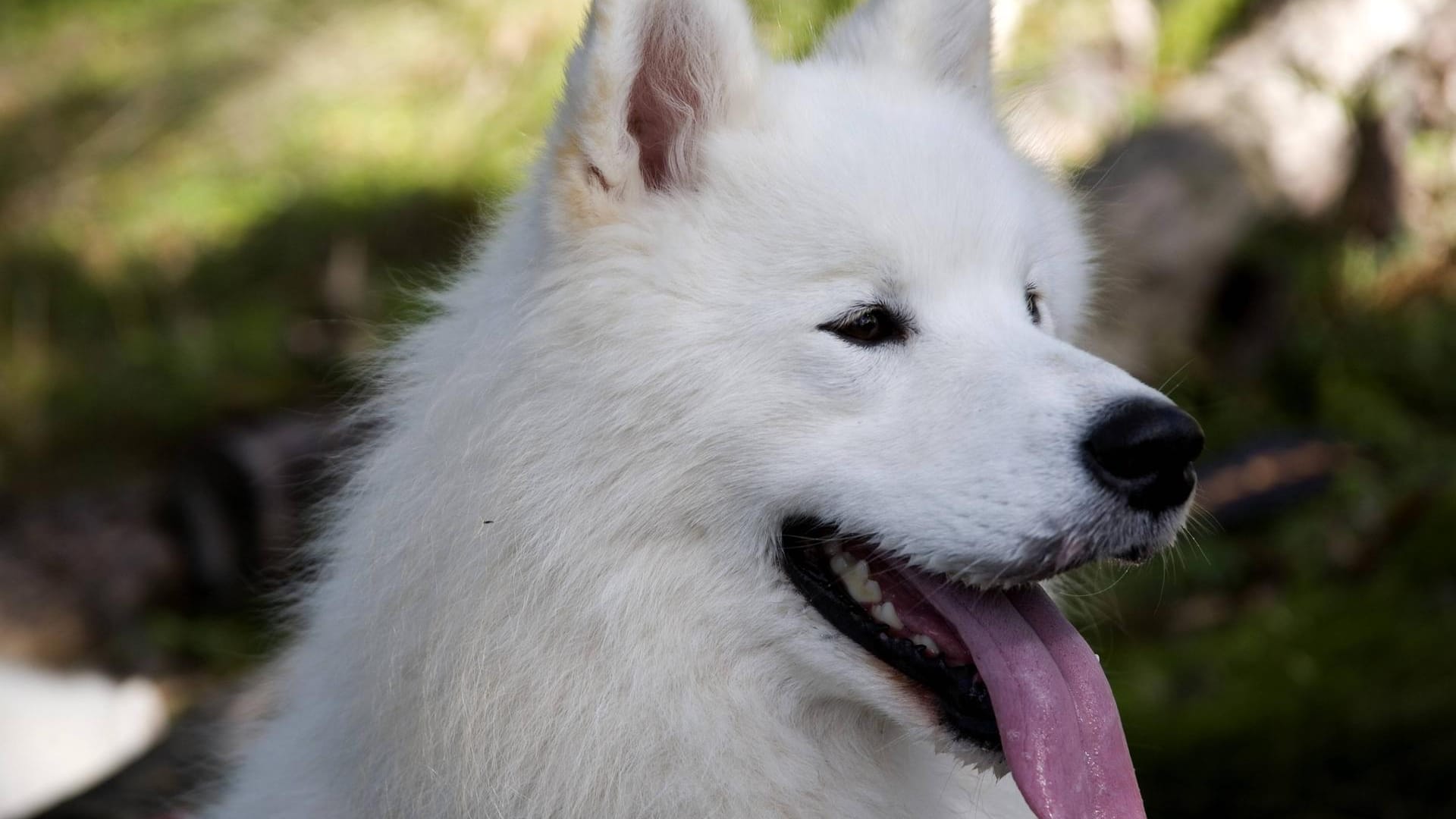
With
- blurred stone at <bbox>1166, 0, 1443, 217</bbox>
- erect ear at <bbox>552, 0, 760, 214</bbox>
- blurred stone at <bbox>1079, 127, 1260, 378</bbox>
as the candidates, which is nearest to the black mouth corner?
erect ear at <bbox>552, 0, 760, 214</bbox>

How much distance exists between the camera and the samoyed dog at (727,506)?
250 cm

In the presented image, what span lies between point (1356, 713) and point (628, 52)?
362 centimetres

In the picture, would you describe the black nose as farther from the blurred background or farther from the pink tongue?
the blurred background

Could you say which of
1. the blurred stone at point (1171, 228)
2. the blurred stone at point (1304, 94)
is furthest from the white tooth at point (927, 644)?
the blurred stone at point (1304, 94)

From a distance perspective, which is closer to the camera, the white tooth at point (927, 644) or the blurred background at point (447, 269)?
the white tooth at point (927, 644)

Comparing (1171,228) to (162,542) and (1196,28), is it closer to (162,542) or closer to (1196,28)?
(1196,28)

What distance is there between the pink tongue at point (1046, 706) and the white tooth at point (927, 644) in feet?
0.17

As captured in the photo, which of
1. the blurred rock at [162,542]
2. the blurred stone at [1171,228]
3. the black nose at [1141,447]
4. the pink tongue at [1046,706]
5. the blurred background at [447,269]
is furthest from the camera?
the blurred stone at [1171,228]

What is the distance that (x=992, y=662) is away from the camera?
8.31 ft

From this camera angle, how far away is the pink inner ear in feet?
8.89

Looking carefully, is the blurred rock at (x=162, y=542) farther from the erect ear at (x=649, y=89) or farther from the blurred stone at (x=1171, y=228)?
the blurred stone at (x=1171, y=228)

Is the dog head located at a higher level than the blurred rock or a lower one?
higher

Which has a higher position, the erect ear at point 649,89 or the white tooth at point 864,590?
the erect ear at point 649,89

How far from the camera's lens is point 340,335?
331 inches
